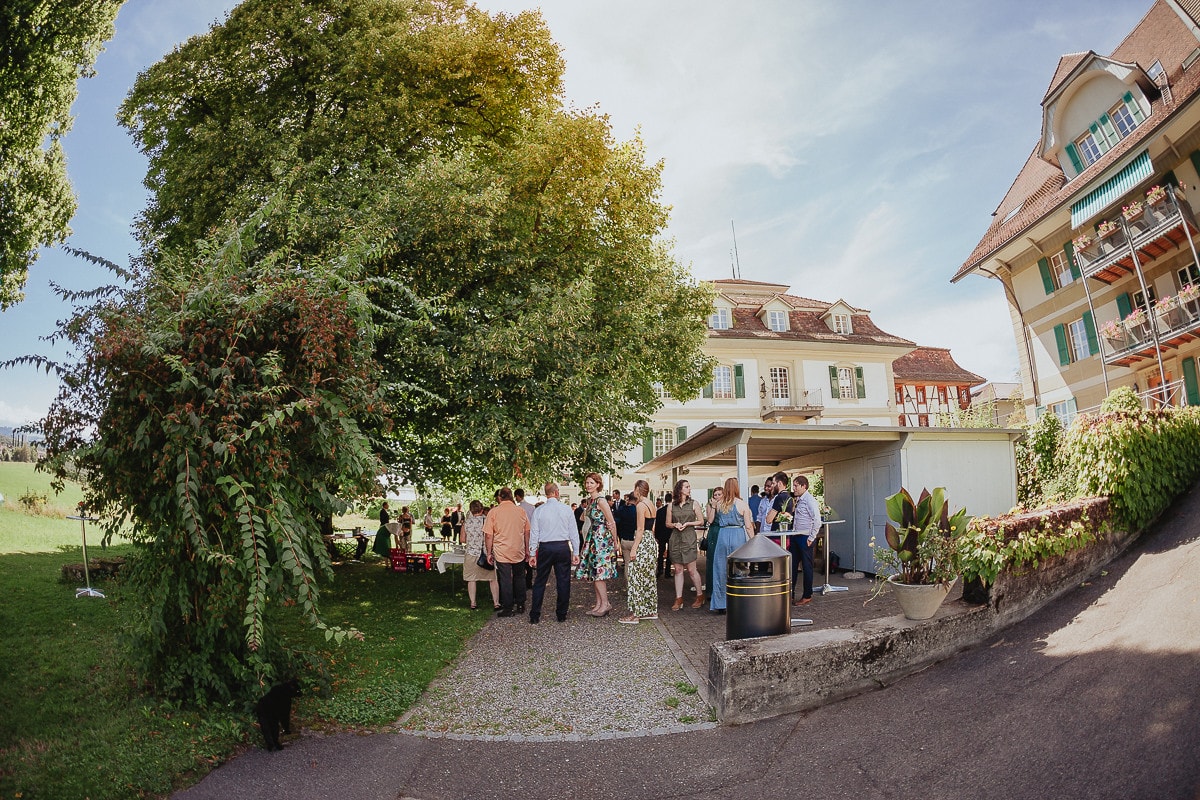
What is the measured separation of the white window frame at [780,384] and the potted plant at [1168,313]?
63.3ft

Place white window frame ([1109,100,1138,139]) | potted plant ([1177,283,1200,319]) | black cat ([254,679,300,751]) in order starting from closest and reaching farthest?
black cat ([254,679,300,751]), potted plant ([1177,283,1200,319]), white window frame ([1109,100,1138,139])

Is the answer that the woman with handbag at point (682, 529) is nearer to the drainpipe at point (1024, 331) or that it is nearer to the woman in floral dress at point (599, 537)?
the woman in floral dress at point (599, 537)

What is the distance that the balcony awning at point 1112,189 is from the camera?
61.8 feet

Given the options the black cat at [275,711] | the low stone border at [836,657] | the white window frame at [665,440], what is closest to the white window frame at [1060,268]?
the white window frame at [665,440]

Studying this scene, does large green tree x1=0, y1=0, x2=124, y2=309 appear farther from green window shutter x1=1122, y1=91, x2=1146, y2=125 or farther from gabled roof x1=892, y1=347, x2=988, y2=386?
gabled roof x1=892, y1=347, x2=988, y2=386

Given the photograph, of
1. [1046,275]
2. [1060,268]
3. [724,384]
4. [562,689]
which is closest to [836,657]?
[562,689]

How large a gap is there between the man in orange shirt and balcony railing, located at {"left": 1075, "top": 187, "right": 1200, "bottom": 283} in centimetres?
1845

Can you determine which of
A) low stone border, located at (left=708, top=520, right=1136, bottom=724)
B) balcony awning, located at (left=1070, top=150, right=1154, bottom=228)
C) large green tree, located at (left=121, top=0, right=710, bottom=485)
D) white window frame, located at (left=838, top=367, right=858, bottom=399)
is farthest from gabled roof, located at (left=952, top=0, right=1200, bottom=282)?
low stone border, located at (left=708, top=520, right=1136, bottom=724)

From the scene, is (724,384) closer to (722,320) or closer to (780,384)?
(780,384)

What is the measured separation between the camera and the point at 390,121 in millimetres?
14227

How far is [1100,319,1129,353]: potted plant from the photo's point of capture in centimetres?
1989

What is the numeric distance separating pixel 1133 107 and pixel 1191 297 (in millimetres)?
5995

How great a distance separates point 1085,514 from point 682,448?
1088 cm

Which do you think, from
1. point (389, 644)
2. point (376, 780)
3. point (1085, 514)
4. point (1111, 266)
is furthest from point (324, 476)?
point (1111, 266)
